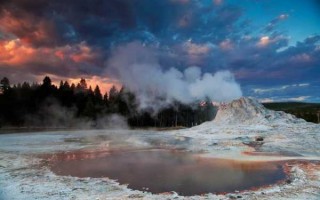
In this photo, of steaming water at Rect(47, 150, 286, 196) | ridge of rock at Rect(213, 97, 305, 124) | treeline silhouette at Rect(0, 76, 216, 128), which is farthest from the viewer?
treeline silhouette at Rect(0, 76, 216, 128)

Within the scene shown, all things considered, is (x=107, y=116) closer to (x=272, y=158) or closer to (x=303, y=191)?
(x=272, y=158)

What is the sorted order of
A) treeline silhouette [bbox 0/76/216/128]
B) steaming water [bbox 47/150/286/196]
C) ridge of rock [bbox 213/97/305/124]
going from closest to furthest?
steaming water [bbox 47/150/286/196] < ridge of rock [bbox 213/97/305/124] < treeline silhouette [bbox 0/76/216/128]

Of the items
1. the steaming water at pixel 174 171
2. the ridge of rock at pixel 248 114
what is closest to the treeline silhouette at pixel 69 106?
the ridge of rock at pixel 248 114

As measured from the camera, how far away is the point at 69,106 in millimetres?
71438

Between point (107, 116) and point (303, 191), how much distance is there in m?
65.9

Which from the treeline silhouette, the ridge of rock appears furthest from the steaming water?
the treeline silhouette

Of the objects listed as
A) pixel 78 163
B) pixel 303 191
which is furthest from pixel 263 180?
pixel 78 163

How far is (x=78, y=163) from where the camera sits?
1814cm

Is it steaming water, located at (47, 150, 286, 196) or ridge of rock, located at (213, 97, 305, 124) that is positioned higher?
ridge of rock, located at (213, 97, 305, 124)

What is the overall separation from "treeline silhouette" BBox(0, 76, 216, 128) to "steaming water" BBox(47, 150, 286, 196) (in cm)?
4575

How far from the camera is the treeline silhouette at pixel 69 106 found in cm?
6192

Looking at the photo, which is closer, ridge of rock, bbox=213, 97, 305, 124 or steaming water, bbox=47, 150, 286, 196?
steaming water, bbox=47, 150, 286, 196

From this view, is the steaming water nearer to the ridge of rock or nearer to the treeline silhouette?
the ridge of rock

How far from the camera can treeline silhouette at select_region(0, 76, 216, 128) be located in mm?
61916
